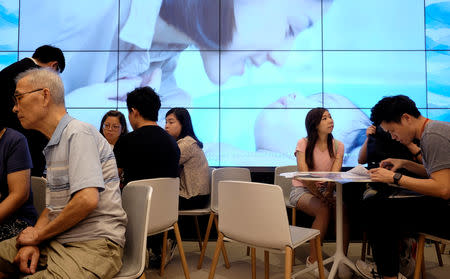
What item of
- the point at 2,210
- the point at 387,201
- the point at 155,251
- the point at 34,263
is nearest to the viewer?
the point at 34,263

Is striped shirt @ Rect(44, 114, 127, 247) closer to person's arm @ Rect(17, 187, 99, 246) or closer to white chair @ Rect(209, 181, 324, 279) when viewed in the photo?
person's arm @ Rect(17, 187, 99, 246)

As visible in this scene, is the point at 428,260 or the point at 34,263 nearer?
the point at 34,263

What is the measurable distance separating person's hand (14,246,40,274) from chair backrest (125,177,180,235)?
79 centimetres

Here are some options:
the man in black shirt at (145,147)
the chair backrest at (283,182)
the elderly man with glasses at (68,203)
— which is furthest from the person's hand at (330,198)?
the elderly man with glasses at (68,203)

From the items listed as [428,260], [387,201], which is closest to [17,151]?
[387,201]

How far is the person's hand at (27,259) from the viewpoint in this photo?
1.27m

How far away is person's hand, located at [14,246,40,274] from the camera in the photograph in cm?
127

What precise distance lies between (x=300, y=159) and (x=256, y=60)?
238 centimetres

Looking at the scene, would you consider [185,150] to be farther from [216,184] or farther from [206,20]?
[206,20]

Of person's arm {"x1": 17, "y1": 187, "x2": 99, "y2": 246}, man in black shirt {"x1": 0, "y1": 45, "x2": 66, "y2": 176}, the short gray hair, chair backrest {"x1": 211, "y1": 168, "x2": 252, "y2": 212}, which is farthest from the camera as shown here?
chair backrest {"x1": 211, "y1": 168, "x2": 252, "y2": 212}

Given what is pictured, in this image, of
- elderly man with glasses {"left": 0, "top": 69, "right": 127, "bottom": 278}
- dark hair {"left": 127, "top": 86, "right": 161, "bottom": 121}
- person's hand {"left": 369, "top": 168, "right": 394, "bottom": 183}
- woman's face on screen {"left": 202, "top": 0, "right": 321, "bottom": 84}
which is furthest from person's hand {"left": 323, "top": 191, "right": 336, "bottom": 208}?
woman's face on screen {"left": 202, "top": 0, "right": 321, "bottom": 84}

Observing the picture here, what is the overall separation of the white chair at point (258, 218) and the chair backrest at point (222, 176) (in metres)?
0.89

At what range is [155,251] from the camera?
9.89 feet

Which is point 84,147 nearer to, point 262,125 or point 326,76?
point 262,125
